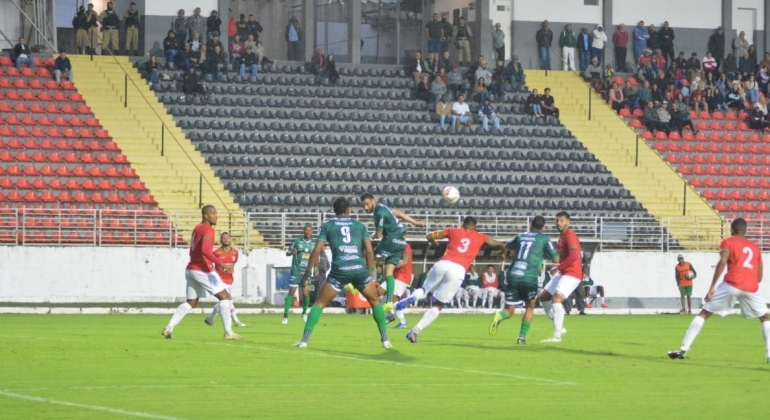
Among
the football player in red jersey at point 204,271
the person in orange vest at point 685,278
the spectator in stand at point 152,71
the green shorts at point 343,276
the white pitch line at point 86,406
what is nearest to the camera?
Result: the white pitch line at point 86,406

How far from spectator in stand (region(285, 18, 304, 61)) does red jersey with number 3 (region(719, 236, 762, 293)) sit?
32492 millimetres

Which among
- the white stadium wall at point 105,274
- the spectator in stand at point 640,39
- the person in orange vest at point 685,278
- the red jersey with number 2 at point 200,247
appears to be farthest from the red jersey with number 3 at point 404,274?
the spectator in stand at point 640,39

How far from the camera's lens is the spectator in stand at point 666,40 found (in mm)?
52312

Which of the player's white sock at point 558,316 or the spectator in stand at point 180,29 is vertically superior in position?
Result: the spectator in stand at point 180,29

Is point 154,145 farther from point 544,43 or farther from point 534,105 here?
point 544,43

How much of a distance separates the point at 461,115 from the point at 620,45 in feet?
29.7

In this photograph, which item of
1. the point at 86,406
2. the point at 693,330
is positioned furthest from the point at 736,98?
the point at 86,406

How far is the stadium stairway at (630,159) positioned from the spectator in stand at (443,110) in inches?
171

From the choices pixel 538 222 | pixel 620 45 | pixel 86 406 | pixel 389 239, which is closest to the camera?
pixel 86 406

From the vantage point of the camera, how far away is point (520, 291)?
68.6 ft

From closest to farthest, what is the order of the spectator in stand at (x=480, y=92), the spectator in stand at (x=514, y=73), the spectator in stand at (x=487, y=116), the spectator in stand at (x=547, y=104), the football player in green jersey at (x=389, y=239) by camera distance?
1. the football player in green jersey at (x=389, y=239)
2. the spectator in stand at (x=487, y=116)
3. the spectator in stand at (x=480, y=92)
4. the spectator in stand at (x=547, y=104)
5. the spectator in stand at (x=514, y=73)

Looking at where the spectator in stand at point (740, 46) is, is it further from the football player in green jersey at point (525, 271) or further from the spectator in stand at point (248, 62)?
the football player in green jersey at point (525, 271)

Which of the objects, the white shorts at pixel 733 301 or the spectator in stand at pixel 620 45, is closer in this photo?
the white shorts at pixel 733 301

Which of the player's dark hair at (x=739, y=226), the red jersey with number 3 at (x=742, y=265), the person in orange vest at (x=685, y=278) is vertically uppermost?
the player's dark hair at (x=739, y=226)
